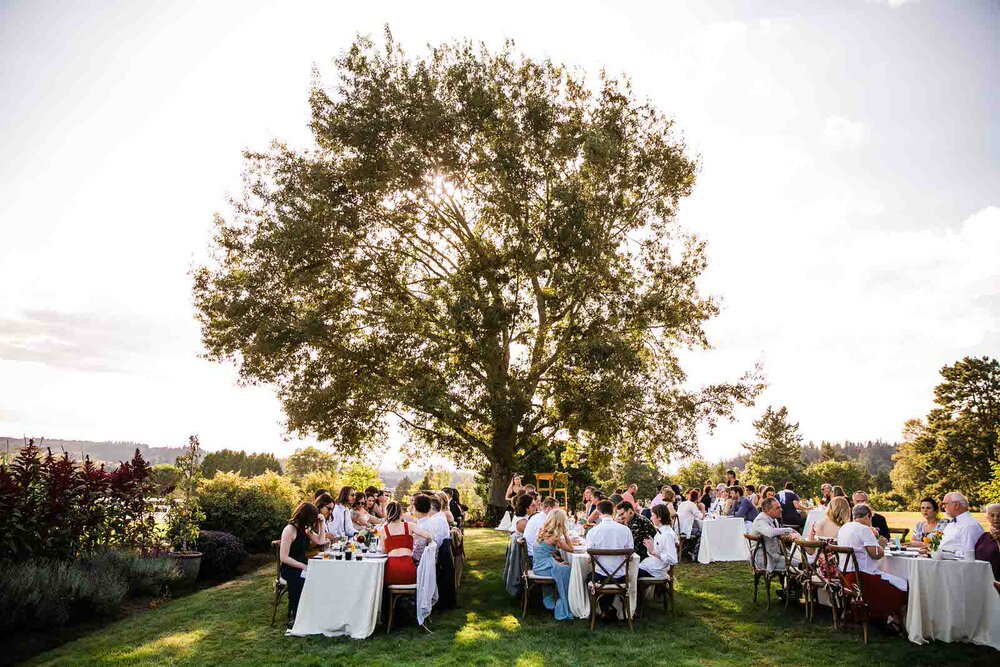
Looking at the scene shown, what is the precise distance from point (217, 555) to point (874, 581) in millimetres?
12324

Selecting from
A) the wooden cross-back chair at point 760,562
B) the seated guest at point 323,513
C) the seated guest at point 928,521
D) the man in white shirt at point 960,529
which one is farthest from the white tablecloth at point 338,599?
the seated guest at point 928,521

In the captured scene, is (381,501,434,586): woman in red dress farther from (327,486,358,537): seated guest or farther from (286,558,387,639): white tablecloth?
(327,486,358,537): seated guest

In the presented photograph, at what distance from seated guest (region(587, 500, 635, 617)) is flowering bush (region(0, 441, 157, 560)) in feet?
27.7

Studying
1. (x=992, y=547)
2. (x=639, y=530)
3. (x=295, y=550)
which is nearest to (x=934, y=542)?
(x=992, y=547)

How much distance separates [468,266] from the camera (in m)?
17.6

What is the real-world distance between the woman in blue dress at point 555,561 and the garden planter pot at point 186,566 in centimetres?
730

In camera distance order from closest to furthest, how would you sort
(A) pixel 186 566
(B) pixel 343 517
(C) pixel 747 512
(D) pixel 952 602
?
1. (D) pixel 952 602
2. (B) pixel 343 517
3. (A) pixel 186 566
4. (C) pixel 747 512

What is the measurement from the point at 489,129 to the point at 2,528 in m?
13.7

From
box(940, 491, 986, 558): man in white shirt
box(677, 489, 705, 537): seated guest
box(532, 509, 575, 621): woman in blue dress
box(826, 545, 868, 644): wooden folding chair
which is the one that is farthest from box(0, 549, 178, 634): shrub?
box(940, 491, 986, 558): man in white shirt

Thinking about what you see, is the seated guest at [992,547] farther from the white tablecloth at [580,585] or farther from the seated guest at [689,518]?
the seated guest at [689,518]

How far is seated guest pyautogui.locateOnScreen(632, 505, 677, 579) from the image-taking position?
9.64m

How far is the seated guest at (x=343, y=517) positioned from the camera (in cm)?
1205

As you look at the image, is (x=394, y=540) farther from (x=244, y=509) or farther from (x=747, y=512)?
(x=747, y=512)

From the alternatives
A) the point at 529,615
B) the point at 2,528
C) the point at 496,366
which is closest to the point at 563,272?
the point at 496,366
